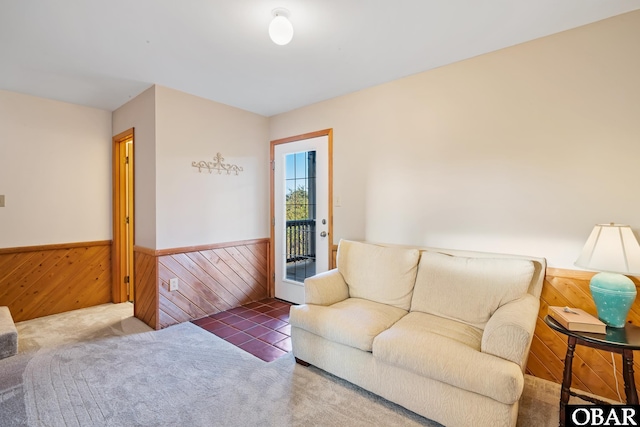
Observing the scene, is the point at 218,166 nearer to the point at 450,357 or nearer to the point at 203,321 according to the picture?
the point at 203,321

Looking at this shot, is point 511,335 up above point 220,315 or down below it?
above

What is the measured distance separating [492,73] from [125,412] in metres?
3.46

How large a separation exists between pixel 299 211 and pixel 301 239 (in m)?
0.35

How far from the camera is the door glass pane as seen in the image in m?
3.55

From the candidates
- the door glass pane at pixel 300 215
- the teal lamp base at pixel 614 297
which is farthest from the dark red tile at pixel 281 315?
the teal lamp base at pixel 614 297

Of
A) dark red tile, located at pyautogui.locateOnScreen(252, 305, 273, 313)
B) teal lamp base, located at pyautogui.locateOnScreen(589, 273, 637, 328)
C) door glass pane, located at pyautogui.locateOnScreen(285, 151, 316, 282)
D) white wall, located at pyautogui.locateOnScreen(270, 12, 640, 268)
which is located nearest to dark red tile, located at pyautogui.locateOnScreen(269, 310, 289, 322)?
dark red tile, located at pyautogui.locateOnScreen(252, 305, 273, 313)

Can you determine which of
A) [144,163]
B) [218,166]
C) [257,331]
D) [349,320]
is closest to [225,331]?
[257,331]

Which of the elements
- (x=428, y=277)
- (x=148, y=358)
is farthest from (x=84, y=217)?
(x=428, y=277)

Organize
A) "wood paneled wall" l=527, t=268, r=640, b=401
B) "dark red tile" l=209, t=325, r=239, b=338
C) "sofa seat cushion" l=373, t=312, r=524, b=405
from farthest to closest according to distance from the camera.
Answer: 1. "dark red tile" l=209, t=325, r=239, b=338
2. "wood paneled wall" l=527, t=268, r=640, b=401
3. "sofa seat cushion" l=373, t=312, r=524, b=405

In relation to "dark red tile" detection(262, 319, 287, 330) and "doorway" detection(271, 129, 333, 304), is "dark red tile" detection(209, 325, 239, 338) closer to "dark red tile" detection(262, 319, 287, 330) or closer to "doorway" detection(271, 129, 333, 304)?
"dark red tile" detection(262, 319, 287, 330)

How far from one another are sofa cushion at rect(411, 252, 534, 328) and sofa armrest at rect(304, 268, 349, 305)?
1.97 feet

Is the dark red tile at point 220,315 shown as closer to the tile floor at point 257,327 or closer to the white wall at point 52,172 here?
the tile floor at point 257,327

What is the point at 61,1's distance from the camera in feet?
5.76

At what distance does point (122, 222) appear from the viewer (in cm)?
377
